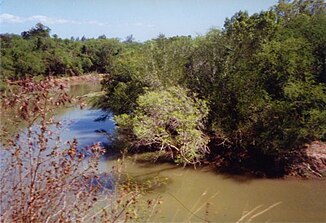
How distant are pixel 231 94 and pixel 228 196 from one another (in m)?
3.82

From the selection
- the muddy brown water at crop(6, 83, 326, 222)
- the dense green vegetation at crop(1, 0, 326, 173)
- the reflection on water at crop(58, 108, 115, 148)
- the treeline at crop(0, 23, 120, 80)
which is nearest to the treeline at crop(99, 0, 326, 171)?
the dense green vegetation at crop(1, 0, 326, 173)

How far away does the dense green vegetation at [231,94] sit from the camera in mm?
10930

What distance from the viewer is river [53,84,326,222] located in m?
8.23

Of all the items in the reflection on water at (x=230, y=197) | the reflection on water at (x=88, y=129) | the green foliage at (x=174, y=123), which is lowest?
the reflection on water at (x=230, y=197)

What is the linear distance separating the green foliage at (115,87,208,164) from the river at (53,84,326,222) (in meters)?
0.74

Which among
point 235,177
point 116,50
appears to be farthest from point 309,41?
point 116,50

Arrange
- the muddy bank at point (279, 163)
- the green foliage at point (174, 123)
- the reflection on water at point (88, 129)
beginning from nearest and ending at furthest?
1. the muddy bank at point (279, 163)
2. the green foliage at point (174, 123)
3. the reflection on water at point (88, 129)

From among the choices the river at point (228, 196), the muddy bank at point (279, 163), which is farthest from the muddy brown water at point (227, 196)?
the muddy bank at point (279, 163)

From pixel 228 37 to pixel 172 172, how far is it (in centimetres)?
523

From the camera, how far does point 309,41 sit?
12.6 m

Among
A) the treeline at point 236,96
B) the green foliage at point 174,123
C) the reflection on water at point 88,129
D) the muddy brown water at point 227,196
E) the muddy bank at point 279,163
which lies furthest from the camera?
the reflection on water at point 88,129

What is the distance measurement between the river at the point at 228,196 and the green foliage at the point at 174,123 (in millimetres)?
744

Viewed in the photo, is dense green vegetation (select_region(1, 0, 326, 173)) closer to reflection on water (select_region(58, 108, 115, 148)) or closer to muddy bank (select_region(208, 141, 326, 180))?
muddy bank (select_region(208, 141, 326, 180))

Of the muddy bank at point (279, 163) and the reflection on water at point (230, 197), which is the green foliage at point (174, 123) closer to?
the reflection on water at point (230, 197)
